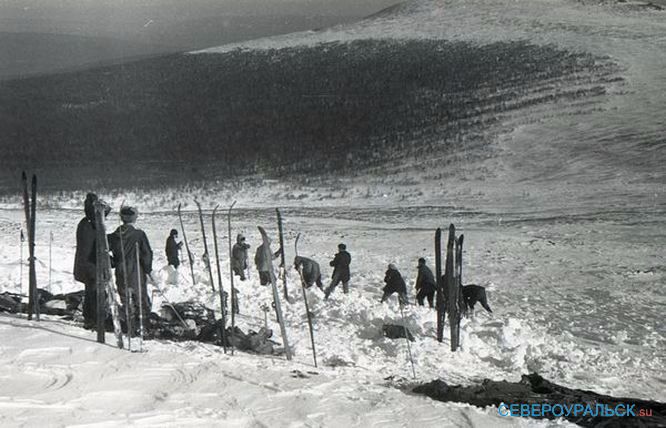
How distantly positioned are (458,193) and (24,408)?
23.3 meters

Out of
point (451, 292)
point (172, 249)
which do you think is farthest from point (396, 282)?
point (172, 249)

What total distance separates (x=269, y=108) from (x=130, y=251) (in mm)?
39515

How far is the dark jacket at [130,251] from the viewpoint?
8.21 m

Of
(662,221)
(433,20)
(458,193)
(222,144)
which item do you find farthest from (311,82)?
(662,221)

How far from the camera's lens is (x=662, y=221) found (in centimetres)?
2048

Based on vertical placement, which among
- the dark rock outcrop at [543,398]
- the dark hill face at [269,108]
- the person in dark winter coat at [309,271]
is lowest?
the dark rock outcrop at [543,398]

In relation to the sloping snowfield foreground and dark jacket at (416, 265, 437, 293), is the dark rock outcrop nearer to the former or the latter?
the sloping snowfield foreground

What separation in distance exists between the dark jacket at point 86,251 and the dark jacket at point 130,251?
0.82ft

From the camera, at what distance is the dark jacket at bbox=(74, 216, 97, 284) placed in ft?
26.1

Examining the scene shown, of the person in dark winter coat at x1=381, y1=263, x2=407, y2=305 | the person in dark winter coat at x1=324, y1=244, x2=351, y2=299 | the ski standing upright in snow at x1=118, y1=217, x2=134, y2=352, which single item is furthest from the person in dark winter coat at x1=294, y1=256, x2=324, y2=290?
the ski standing upright in snow at x1=118, y1=217, x2=134, y2=352

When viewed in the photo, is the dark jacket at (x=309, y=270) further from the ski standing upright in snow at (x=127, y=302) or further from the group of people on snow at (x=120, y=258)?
the ski standing upright in snow at (x=127, y=302)

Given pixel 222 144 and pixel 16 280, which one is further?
pixel 222 144

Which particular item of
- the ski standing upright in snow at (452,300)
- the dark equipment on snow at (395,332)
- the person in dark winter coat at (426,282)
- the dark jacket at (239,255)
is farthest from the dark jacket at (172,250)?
the ski standing upright in snow at (452,300)

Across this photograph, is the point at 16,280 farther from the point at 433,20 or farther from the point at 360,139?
the point at 433,20
